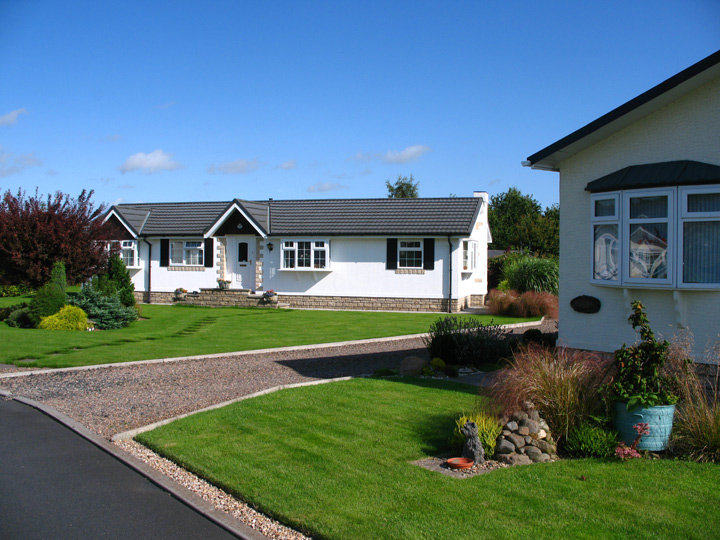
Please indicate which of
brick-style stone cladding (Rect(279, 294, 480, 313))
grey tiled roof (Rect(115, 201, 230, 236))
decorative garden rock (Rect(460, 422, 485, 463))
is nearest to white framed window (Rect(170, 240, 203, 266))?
grey tiled roof (Rect(115, 201, 230, 236))

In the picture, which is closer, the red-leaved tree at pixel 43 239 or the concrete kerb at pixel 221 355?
the concrete kerb at pixel 221 355

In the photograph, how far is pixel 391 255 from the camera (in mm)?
29094

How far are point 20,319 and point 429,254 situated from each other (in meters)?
16.4

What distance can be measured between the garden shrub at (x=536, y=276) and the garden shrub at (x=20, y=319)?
19738 millimetres

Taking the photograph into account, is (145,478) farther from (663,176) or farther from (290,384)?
(663,176)

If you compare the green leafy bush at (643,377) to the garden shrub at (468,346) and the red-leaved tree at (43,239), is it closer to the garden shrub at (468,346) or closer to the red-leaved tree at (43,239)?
the garden shrub at (468,346)

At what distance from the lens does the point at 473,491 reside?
5.92 meters

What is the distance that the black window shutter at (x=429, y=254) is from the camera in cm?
2839

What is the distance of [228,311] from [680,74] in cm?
2192

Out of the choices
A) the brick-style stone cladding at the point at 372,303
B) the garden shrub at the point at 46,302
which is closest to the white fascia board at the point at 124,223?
the brick-style stone cladding at the point at 372,303

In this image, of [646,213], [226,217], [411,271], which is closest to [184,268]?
[226,217]

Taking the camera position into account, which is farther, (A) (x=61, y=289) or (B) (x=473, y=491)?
(A) (x=61, y=289)

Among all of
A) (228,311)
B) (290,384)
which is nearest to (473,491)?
(290,384)

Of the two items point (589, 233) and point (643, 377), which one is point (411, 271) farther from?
point (643, 377)
